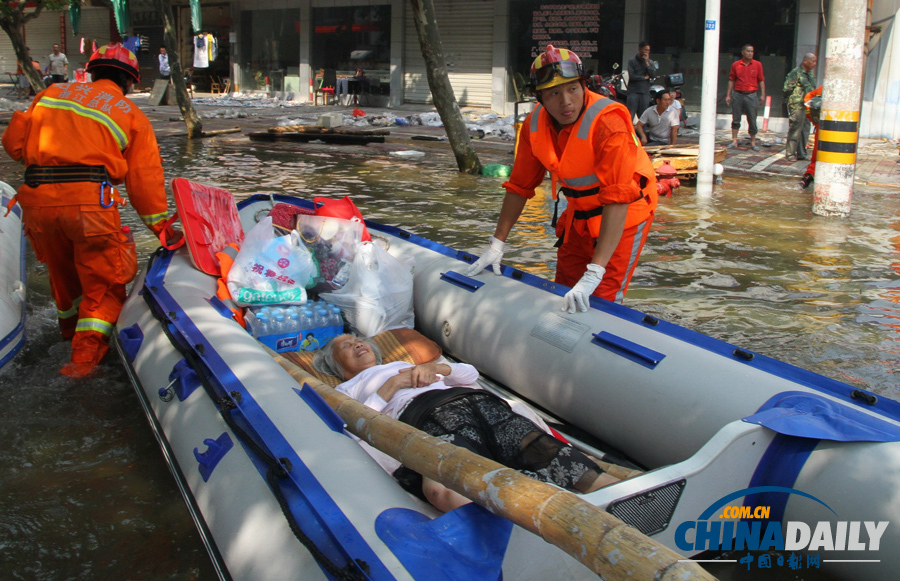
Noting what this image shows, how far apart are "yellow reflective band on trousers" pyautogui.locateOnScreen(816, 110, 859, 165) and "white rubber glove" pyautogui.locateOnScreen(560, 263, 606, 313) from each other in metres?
5.64

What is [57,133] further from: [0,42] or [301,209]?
Answer: [0,42]

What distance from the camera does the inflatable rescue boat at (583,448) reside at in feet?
6.00

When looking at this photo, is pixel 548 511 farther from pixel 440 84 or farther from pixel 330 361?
pixel 440 84

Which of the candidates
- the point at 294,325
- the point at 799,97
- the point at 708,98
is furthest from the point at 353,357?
the point at 799,97

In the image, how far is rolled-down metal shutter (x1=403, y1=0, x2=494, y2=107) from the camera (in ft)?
60.4

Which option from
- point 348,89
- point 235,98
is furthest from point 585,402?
point 235,98

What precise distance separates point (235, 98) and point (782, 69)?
52.1ft

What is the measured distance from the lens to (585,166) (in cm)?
307

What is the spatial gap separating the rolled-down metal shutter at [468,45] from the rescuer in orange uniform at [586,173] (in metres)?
15.4

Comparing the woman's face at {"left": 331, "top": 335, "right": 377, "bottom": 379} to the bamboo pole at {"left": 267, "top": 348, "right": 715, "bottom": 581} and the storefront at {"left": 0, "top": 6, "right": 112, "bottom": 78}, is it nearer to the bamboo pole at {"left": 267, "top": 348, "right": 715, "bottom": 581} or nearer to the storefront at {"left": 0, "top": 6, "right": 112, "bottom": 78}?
the bamboo pole at {"left": 267, "top": 348, "right": 715, "bottom": 581}

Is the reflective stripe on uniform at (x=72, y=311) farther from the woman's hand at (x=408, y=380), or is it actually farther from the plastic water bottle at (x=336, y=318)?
the woman's hand at (x=408, y=380)

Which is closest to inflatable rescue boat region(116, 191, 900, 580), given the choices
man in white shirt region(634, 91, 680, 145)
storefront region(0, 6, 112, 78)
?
man in white shirt region(634, 91, 680, 145)

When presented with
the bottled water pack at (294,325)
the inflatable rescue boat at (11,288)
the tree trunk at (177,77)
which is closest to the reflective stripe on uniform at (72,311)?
the inflatable rescue boat at (11,288)

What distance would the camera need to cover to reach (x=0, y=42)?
94.0 feet
